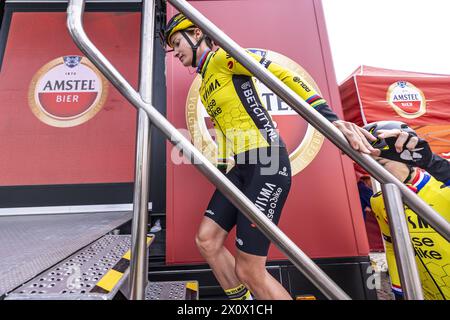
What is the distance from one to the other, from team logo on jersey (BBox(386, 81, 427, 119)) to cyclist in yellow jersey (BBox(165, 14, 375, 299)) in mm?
3172

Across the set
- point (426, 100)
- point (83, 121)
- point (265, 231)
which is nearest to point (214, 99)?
point (265, 231)

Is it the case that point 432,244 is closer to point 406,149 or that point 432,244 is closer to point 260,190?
point 406,149

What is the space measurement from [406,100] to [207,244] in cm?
375

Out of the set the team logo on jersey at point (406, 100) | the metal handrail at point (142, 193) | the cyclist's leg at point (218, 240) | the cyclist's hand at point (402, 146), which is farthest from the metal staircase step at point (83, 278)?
the team logo on jersey at point (406, 100)

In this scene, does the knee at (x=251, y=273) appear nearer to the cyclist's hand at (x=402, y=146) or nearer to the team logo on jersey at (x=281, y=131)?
the cyclist's hand at (x=402, y=146)

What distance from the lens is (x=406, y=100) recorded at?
338 cm

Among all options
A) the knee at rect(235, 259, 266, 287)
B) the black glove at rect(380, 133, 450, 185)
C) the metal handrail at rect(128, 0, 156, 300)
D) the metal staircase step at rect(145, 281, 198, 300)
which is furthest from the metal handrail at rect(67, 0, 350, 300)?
the metal staircase step at rect(145, 281, 198, 300)

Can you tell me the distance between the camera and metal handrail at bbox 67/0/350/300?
489mm

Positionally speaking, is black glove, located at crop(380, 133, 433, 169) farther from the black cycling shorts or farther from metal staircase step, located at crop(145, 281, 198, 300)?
metal staircase step, located at crop(145, 281, 198, 300)

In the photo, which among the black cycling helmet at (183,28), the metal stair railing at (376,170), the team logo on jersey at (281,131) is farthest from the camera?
the team logo on jersey at (281,131)

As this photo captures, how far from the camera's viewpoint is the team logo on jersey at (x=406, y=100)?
334 centimetres

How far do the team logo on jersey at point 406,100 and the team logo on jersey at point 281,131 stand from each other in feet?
7.00
